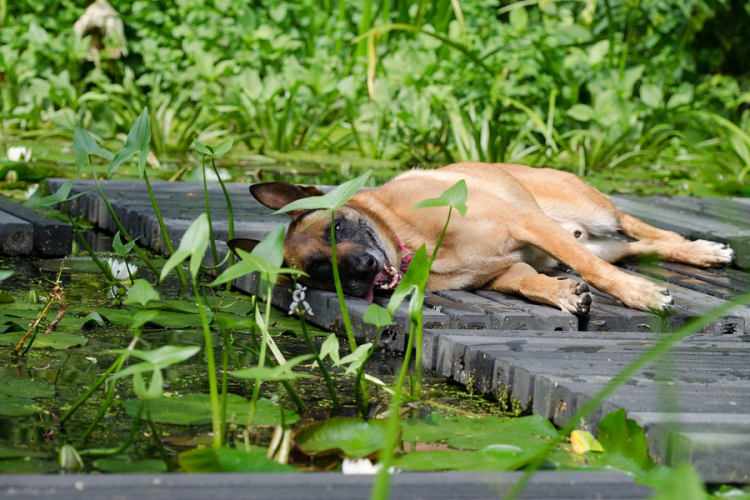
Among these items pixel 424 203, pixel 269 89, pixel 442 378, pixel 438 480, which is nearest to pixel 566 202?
pixel 442 378

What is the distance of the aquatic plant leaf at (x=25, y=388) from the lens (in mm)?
2499

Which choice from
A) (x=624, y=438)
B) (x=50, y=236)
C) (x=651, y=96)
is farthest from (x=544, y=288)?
(x=651, y=96)

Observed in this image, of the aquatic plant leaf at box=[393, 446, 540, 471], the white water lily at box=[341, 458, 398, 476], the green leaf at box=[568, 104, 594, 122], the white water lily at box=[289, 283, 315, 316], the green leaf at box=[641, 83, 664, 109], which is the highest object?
the green leaf at box=[641, 83, 664, 109]

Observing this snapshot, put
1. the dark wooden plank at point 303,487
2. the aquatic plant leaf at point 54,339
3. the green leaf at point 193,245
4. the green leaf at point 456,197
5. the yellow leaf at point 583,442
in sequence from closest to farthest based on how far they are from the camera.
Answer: the dark wooden plank at point 303,487 < the green leaf at point 193,245 < the yellow leaf at point 583,442 < the green leaf at point 456,197 < the aquatic plant leaf at point 54,339

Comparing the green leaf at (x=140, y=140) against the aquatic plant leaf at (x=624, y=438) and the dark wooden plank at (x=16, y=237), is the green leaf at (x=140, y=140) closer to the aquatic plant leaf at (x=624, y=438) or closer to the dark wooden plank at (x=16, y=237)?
the aquatic plant leaf at (x=624, y=438)

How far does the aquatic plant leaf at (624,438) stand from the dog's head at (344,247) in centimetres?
161

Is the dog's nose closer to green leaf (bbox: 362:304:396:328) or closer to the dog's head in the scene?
the dog's head

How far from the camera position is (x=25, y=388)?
2543 mm

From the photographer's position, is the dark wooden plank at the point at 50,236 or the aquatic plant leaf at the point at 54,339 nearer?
the aquatic plant leaf at the point at 54,339

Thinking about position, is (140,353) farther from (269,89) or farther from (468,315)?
(269,89)

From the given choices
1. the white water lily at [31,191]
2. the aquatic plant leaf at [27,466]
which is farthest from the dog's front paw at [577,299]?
the white water lily at [31,191]

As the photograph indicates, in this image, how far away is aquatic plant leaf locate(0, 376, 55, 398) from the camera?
8.20 feet

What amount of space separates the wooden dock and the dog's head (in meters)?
0.09

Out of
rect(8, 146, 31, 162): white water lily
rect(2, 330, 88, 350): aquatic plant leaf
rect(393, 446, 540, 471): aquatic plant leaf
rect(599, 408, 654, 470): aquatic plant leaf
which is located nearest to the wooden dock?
rect(599, 408, 654, 470): aquatic plant leaf
